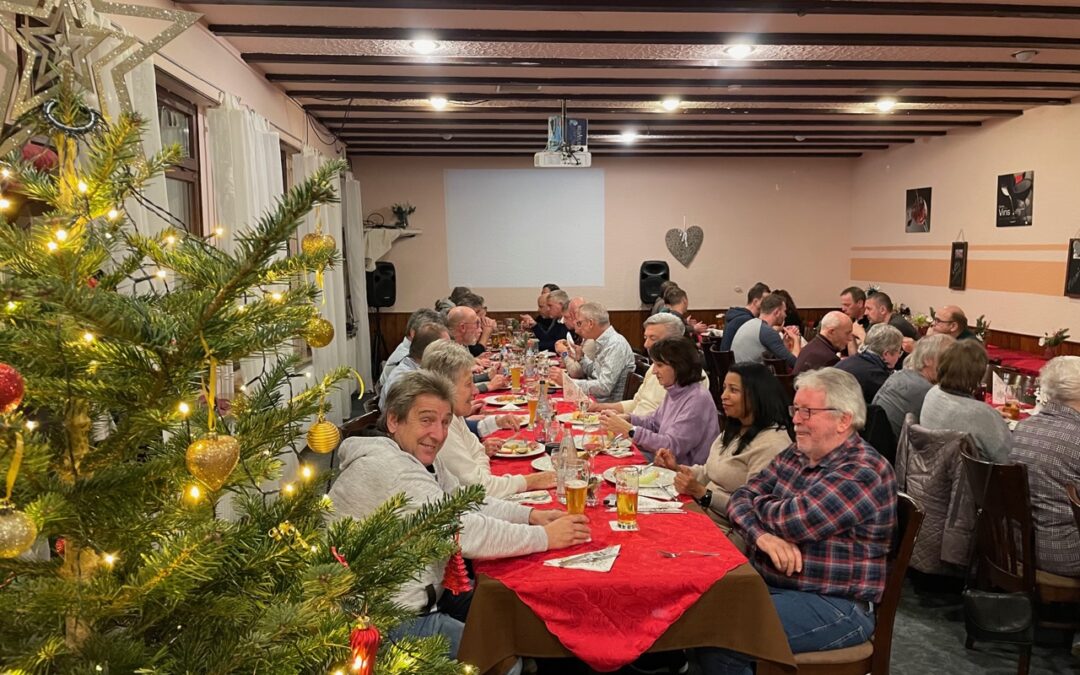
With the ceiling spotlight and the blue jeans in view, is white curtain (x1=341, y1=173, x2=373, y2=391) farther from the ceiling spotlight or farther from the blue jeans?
the blue jeans

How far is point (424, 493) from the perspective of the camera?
2326 millimetres

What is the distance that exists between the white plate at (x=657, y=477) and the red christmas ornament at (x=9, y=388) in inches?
89.5

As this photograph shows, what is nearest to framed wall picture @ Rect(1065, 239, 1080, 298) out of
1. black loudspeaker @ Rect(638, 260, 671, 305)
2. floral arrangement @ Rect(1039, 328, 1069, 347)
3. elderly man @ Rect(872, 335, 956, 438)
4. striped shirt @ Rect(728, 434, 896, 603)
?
floral arrangement @ Rect(1039, 328, 1069, 347)

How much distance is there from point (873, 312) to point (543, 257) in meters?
5.16

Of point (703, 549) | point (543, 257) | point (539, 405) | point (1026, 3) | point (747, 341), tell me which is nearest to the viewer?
point (703, 549)

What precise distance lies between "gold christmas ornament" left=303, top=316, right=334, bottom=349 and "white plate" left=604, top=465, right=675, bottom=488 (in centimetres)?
173

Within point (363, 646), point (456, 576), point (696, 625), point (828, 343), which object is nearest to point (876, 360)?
point (828, 343)

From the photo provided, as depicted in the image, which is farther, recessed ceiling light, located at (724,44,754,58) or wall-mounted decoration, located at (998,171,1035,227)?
wall-mounted decoration, located at (998,171,1035,227)

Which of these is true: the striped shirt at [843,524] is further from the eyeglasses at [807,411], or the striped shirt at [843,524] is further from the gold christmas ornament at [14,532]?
the gold christmas ornament at [14,532]

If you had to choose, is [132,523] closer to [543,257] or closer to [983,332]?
[983,332]

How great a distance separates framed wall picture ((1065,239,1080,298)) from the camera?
22.9ft

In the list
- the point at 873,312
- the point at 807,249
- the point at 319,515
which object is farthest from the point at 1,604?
the point at 807,249

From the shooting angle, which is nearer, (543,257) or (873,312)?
(873,312)

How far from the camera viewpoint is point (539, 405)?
3988 mm
